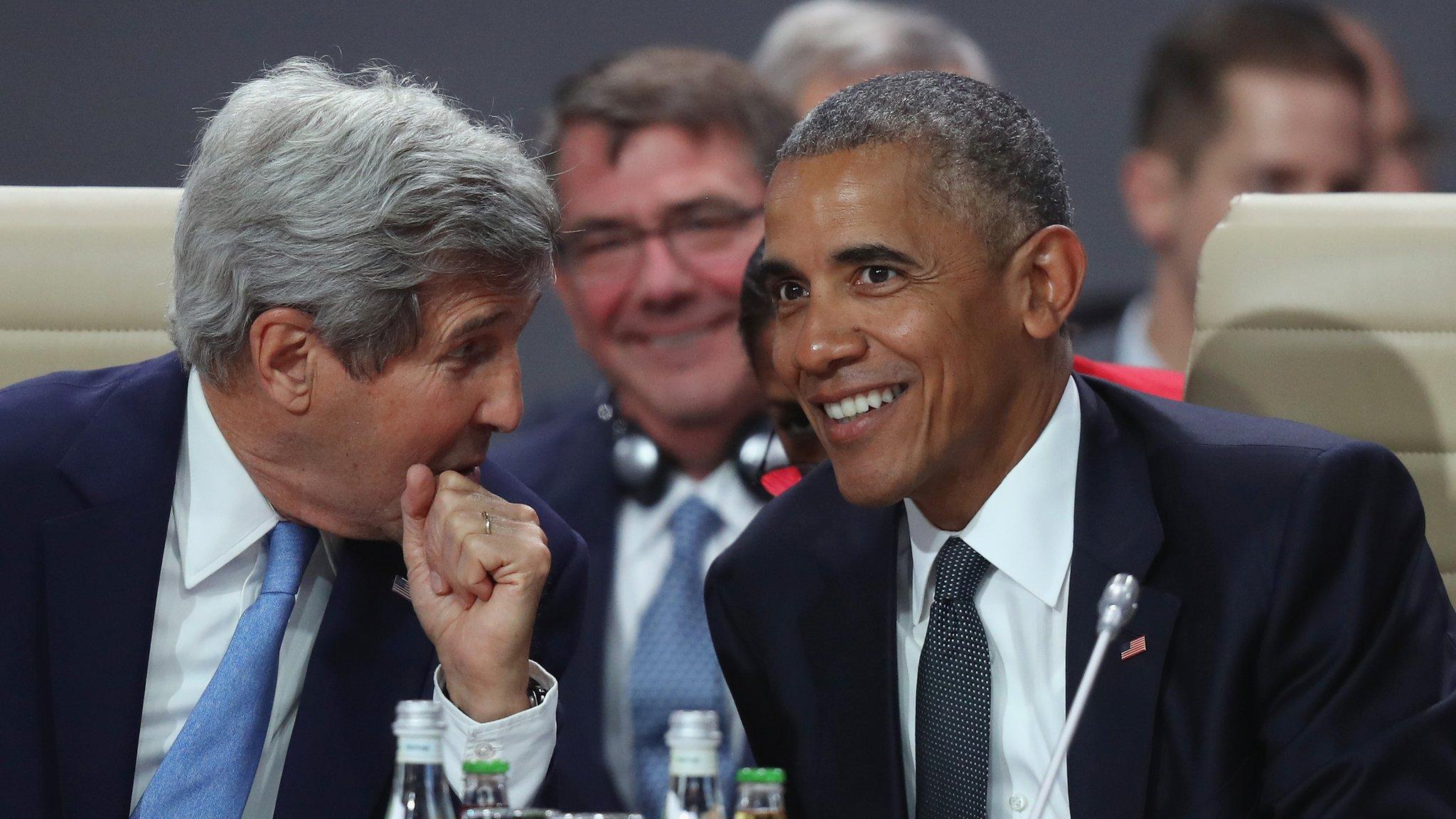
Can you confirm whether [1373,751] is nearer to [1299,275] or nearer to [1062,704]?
[1062,704]

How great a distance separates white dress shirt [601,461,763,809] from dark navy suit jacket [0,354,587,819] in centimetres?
63

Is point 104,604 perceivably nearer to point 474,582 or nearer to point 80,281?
point 474,582

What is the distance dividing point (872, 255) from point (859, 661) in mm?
446

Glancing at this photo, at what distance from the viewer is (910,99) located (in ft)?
5.54

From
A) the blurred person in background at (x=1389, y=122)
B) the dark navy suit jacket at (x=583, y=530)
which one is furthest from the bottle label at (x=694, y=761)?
the blurred person in background at (x=1389, y=122)

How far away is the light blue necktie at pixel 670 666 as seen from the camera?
7.89 feet

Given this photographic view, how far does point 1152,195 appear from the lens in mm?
3268

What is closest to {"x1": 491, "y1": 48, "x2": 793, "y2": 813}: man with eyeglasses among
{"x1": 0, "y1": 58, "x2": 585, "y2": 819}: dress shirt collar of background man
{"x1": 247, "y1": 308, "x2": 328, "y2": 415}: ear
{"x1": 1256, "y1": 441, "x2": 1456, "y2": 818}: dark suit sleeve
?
{"x1": 0, "y1": 58, "x2": 585, "y2": 819}: dress shirt collar of background man

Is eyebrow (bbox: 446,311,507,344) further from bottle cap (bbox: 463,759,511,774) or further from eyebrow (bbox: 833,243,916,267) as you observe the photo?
bottle cap (bbox: 463,759,511,774)

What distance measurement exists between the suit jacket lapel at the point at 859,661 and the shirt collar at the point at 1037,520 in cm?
6

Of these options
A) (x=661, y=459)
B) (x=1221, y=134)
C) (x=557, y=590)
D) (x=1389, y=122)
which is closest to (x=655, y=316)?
(x=661, y=459)

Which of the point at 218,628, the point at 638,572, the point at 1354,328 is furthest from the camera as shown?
the point at 638,572

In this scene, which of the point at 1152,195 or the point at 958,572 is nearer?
the point at 958,572

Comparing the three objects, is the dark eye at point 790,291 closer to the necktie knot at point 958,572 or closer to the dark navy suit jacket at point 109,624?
the necktie knot at point 958,572
